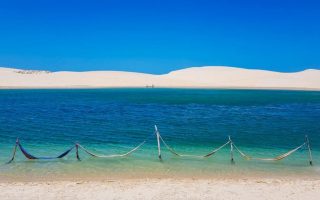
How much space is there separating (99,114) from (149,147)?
14.3 m

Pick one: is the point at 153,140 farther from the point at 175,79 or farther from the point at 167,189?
the point at 175,79

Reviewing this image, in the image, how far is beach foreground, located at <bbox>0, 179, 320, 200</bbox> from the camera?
32.8 ft

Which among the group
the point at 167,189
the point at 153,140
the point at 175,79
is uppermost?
the point at 175,79

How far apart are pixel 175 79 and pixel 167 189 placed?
101 metres

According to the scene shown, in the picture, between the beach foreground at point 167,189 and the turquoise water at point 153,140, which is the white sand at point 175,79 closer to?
the turquoise water at point 153,140

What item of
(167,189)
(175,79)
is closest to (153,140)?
(167,189)

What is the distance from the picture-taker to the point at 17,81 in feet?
307

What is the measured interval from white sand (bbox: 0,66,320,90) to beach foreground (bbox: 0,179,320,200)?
80912 millimetres

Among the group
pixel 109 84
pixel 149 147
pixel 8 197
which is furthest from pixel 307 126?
pixel 109 84

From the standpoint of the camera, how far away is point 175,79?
112 metres

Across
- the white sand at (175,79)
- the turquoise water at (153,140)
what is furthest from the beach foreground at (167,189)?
the white sand at (175,79)

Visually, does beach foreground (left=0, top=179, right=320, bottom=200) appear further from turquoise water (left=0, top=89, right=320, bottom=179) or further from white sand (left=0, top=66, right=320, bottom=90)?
white sand (left=0, top=66, right=320, bottom=90)

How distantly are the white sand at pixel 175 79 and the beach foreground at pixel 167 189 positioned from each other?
3185 inches

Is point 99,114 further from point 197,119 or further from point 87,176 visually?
point 87,176
